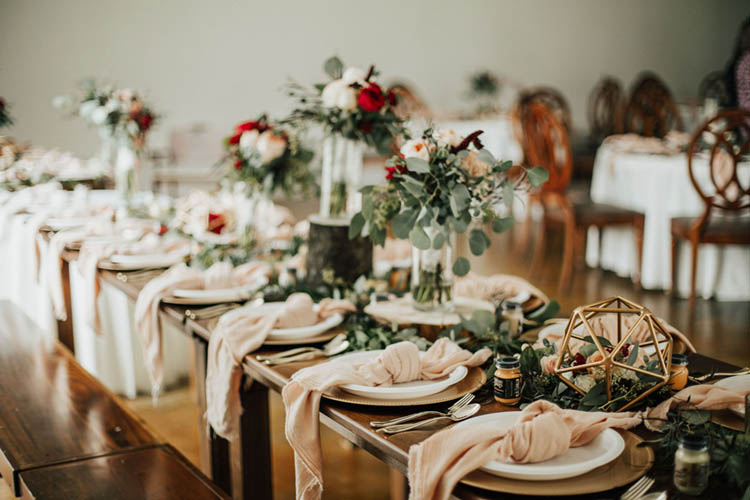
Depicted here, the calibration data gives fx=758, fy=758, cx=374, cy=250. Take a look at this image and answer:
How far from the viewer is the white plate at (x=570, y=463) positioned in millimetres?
984

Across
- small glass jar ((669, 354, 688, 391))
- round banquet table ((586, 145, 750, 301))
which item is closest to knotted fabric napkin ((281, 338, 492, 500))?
small glass jar ((669, 354, 688, 391))

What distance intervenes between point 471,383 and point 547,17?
9.15 meters

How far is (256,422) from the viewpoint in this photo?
190 centimetres

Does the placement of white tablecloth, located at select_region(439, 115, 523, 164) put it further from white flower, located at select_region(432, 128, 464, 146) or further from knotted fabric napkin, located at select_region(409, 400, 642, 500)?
knotted fabric napkin, located at select_region(409, 400, 642, 500)

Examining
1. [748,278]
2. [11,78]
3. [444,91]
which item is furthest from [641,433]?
[444,91]

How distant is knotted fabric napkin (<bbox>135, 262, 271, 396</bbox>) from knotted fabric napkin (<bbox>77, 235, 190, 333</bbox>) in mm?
408

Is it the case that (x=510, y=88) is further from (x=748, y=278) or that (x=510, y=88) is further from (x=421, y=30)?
(x=748, y=278)

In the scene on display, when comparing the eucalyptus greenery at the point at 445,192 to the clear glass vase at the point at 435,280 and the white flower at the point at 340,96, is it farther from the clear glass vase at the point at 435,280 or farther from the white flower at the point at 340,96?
the white flower at the point at 340,96

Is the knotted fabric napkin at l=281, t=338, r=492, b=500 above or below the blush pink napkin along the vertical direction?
below

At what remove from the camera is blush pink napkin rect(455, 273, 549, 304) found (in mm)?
1974

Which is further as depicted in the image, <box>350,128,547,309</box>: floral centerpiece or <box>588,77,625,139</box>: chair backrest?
<box>588,77,625,139</box>: chair backrest

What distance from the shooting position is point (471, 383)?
135 centimetres

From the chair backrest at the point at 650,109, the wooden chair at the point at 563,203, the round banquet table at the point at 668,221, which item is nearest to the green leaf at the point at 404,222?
the wooden chair at the point at 563,203

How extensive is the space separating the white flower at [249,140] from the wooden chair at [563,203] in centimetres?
260
